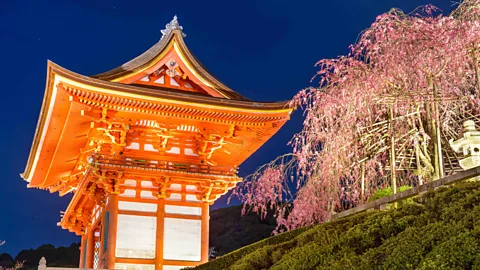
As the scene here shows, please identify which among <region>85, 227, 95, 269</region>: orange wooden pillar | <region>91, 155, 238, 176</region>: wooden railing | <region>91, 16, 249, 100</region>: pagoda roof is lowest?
<region>85, 227, 95, 269</region>: orange wooden pillar

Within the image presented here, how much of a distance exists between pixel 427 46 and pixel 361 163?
10.3ft

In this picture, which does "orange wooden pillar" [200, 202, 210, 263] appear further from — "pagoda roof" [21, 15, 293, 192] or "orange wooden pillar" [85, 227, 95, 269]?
"orange wooden pillar" [85, 227, 95, 269]


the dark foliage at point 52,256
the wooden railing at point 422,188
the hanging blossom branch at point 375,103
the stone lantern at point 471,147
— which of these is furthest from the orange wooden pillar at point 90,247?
the dark foliage at point 52,256

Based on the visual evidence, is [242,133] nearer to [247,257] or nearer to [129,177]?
[129,177]

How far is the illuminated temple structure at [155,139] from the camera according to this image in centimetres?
1476

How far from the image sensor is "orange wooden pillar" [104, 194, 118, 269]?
1477 cm

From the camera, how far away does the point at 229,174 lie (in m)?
15.8

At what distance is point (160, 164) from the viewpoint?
50.2ft

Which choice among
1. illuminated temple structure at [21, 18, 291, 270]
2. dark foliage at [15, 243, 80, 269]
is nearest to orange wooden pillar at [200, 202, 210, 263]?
illuminated temple structure at [21, 18, 291, 270]

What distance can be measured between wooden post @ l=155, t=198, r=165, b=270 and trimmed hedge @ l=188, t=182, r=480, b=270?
14.1 feet

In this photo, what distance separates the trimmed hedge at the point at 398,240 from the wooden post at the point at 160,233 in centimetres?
428

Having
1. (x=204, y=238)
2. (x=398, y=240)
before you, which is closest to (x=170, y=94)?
(x=204, y=238)

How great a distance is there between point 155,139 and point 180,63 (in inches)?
92.0

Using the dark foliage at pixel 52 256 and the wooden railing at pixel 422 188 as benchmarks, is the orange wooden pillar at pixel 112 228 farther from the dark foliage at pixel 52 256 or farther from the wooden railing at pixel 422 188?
the dark foliage at pixel 52 256
